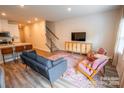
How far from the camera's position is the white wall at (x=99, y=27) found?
4.51 metres

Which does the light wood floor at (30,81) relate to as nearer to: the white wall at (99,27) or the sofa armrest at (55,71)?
the sofa armrest at (55,71)

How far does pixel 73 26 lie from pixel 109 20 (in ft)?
7.66

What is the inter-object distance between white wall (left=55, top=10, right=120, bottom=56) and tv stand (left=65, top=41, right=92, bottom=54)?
0.40m

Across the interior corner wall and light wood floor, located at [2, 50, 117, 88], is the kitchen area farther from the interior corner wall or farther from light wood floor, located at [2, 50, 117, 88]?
the interior corner wall

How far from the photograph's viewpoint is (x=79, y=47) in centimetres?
559

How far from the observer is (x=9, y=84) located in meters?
2.63

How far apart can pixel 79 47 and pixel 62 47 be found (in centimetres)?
186

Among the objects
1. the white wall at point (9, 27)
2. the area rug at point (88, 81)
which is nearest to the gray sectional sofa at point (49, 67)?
the area rug at point (88, 81)

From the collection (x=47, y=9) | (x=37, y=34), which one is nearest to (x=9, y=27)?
(x=37, y=34)

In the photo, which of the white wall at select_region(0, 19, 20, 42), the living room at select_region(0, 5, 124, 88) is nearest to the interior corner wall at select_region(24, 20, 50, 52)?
the living room at select_region(0, 5, 124, 88)

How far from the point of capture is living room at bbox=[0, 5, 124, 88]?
263 cm

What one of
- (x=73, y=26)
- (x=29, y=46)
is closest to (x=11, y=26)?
(x=29, y=46)
